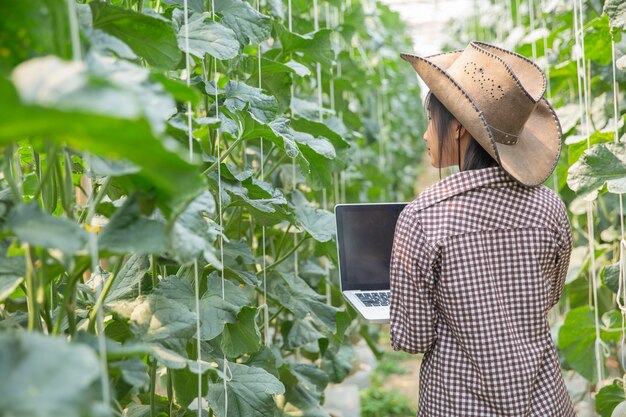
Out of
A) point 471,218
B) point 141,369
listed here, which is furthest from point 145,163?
point 471,218

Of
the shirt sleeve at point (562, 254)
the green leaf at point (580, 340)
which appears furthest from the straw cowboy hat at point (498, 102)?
the green leaf at point (580, 340)

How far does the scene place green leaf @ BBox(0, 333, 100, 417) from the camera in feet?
1.91

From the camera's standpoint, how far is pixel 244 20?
1.58m

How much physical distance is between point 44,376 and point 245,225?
59.8 inches

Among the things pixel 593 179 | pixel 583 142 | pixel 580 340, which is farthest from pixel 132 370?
pixel 580 340

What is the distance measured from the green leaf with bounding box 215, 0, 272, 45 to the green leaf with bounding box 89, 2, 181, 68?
55 centimetres

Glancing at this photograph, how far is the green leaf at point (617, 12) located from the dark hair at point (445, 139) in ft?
1.48

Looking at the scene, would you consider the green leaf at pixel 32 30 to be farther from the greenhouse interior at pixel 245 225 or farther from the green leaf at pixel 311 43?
the green leaf at pixel 311 43

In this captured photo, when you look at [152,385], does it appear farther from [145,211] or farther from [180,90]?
[180,90]

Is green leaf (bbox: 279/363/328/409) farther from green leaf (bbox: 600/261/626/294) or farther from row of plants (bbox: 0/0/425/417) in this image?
green leaf (bbox: 600/261/626/294)

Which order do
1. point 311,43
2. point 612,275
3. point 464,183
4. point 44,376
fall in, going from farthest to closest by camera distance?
point 311,43 < point 612,275 < point 464,183 < point 44,376

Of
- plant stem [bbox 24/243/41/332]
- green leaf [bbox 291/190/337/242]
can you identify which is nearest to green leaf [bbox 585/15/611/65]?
green leaf [bbox 291/190/337/242]

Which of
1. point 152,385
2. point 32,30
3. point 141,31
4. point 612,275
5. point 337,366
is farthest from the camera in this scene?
point 337,366

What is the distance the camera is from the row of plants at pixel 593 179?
1701 millimetres
